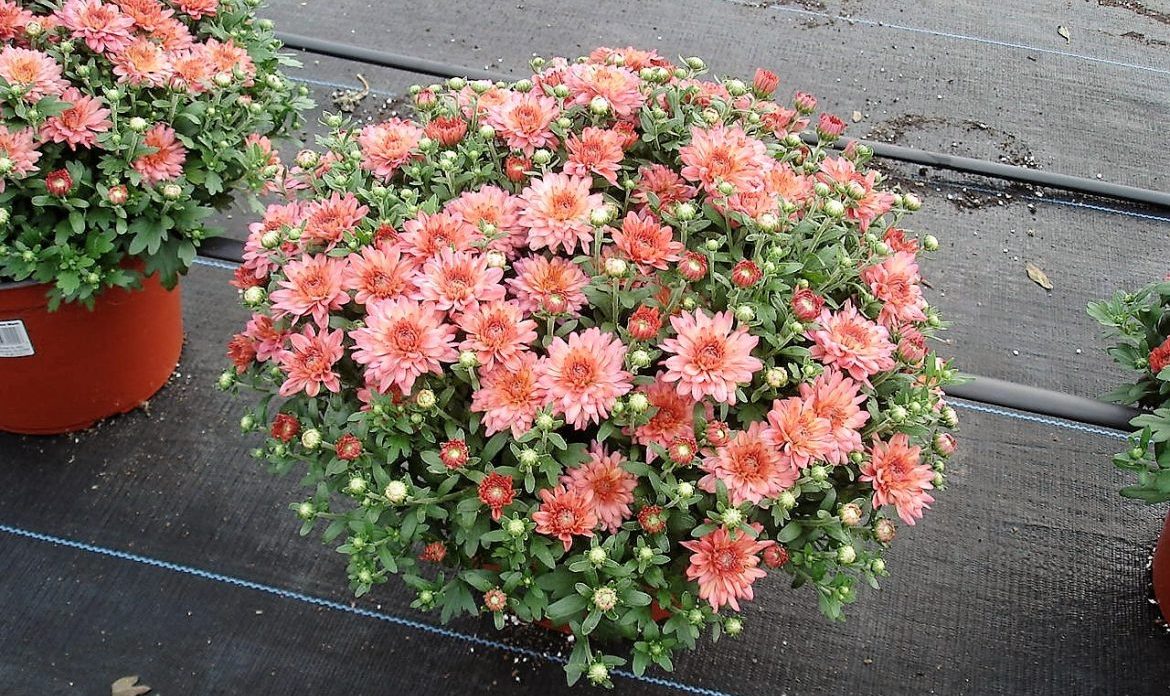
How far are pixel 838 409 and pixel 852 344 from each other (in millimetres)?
99

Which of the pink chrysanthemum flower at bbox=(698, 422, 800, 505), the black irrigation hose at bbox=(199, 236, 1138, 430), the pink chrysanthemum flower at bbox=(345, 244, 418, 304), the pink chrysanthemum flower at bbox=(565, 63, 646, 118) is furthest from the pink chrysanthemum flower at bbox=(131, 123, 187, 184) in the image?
the black irrigation hose at bbox=(199, 236, 1138, 430)

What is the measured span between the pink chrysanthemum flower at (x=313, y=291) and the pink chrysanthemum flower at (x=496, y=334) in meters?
0.18

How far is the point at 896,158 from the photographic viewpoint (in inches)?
110

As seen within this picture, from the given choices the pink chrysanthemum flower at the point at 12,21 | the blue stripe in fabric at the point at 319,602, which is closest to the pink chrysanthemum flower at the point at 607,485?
the blue stripe in fabric at the point at 319,602

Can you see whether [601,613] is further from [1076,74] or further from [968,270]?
[1076,74]

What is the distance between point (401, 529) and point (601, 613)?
0.92 feet

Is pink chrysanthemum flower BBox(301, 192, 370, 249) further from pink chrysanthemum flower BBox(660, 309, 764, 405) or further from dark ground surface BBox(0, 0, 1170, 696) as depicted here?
dark ground surface BBox(0, 0, 1170, 696)

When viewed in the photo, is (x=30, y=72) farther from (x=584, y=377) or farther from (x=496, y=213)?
(x=584, y=377)

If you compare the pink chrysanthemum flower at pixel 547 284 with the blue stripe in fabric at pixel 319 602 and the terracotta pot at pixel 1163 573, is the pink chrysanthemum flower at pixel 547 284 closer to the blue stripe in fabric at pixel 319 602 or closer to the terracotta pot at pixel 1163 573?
the blue stripe in fabric at pixel 319 602

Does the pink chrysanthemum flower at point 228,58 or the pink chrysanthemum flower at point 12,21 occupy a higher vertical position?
the pink chrysanthemum flower at point 228,58

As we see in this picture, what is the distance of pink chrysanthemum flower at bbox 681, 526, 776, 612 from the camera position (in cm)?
111

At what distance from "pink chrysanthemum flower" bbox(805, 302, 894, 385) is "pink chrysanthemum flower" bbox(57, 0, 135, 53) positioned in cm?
127

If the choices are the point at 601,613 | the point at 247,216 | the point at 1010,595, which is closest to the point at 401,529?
the point at 601,613

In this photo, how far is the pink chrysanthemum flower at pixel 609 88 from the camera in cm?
138
